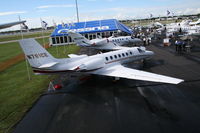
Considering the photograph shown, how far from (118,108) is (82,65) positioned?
5.41m

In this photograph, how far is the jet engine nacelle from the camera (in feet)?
49.6

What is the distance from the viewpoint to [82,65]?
15141mm

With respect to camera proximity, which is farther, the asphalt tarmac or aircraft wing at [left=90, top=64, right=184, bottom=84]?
aircraft wing at [left=90, top=64, right=184, bottom=84]

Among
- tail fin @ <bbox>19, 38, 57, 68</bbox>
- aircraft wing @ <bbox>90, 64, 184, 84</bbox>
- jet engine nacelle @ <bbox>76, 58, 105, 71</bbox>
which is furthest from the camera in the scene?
jet engine nacelle @ <bbox>76, 58, 105, 71</bbox>

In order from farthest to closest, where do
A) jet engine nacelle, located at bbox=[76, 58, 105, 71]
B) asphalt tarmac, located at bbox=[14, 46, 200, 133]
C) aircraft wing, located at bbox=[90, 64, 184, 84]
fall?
1. jet engine nacelle, located at bbox=[76, 58, 105, 71]
2. aircraft wing, located at bbox=[90, 64, 184, 84]
3. asphalt tarmac, located at bbox=[14, 46, 200, 133]

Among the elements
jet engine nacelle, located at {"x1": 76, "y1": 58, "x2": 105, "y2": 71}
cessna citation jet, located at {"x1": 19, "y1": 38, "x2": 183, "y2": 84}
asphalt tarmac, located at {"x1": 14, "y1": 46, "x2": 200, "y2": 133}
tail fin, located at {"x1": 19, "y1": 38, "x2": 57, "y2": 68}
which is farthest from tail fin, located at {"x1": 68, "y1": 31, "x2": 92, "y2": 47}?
tail fin, located at {"x1": 19, "y1": 38, "x2": 57, "y2": 68}

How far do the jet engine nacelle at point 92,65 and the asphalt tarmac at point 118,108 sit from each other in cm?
187

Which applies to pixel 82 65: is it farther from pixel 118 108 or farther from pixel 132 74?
pixel 118 108

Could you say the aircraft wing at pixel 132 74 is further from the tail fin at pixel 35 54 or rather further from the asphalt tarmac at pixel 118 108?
the tail fin at pixel 35 54

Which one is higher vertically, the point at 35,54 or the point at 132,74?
the point at 35,54

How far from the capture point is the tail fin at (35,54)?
1363 centimetres

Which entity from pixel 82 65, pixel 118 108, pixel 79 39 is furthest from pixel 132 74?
pixel 79 39

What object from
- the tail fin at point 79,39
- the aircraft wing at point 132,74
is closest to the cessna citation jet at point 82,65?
the aircraft wing at point 132,74

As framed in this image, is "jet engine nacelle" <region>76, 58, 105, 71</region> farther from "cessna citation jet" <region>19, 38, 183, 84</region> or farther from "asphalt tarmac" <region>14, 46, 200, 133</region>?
"asphalt tarmac" <region>14, 46, 200, 133</region>
